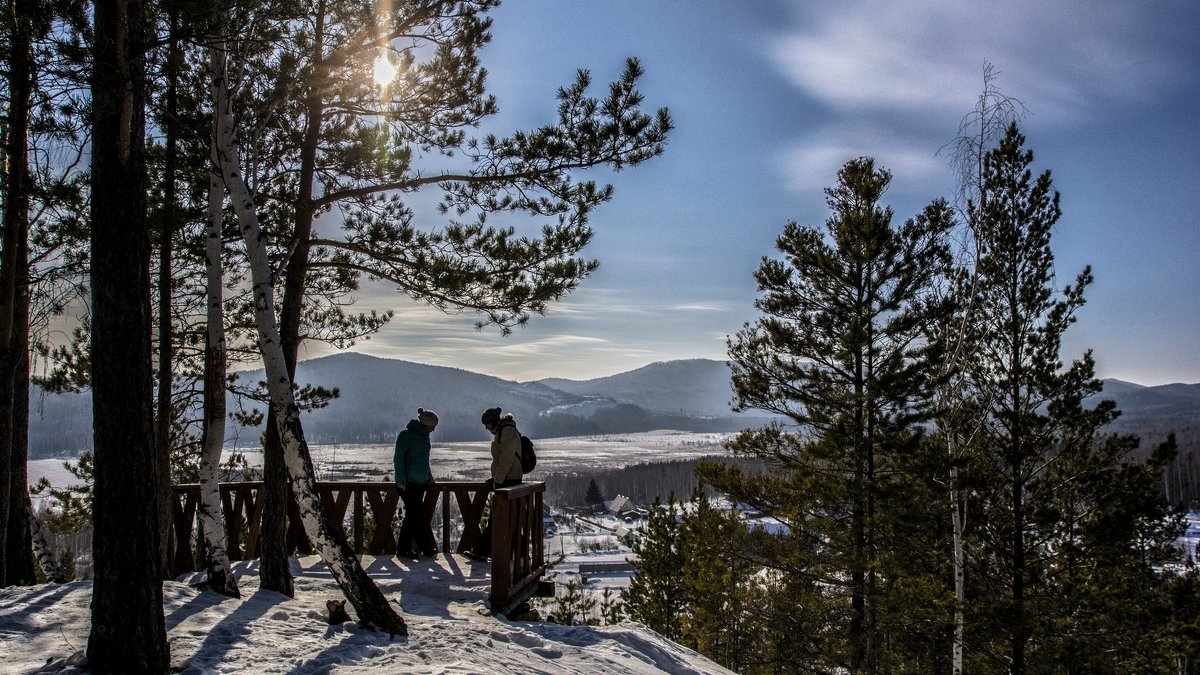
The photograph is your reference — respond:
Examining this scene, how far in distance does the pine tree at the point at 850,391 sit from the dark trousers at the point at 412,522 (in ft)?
18.1

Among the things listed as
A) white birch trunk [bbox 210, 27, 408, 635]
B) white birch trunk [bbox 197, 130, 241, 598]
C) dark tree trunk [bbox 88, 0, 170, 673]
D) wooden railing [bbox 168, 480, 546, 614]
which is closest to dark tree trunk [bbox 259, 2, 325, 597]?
white birch trunk [bbox 197, 130, 241, 598]

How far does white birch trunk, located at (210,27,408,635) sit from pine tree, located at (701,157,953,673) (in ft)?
26.3

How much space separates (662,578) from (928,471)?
987 cm

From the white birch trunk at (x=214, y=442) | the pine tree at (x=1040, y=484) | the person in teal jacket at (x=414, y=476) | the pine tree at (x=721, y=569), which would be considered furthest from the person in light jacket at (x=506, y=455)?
the pine tree at (x=1040, y=484)

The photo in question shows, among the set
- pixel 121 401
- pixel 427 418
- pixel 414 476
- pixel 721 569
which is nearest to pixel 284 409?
pixel 121 401

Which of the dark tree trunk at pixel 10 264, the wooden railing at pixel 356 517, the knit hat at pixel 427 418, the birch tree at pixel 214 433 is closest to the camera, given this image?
the birch tree at pixel 214 433

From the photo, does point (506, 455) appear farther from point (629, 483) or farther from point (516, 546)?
point (629, 483)

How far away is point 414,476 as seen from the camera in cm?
889

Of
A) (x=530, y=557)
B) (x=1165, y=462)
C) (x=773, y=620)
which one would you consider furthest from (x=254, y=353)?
(x=1165, y=462)

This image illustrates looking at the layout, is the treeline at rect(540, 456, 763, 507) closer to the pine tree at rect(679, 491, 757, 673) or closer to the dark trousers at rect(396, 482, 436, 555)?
the pine tree at rect(679, 491, 757, 673)

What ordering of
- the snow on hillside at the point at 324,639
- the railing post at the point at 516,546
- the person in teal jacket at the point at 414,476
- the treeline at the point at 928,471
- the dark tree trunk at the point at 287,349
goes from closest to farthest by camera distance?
the snow on hillside at the point at 324,639, the railing post at the point at 516,546, the dark tree trunk at the point at 287,349, the person in teal jacket at the point at 414,476, the treeline at the point at 928,471

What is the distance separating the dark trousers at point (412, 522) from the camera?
8.91m

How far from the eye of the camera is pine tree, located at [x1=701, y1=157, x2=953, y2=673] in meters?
11.0

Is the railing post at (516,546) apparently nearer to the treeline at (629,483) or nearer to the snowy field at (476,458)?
the snowy field at (476,458)
